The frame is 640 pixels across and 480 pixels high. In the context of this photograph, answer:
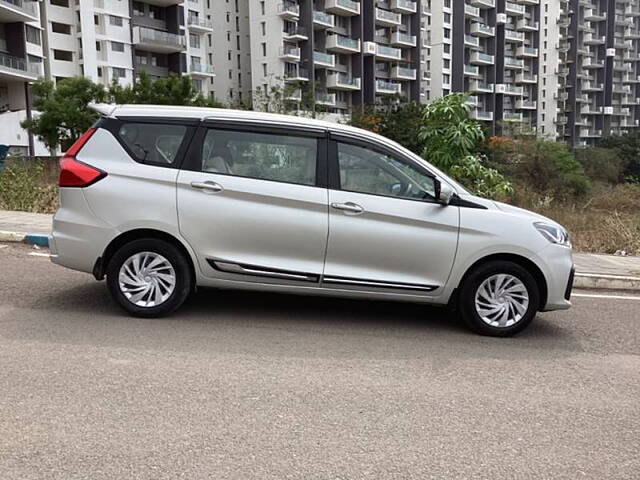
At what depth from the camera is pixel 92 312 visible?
239 inches

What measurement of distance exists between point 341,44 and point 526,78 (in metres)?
44.6

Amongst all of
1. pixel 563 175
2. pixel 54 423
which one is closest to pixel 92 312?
pixel 54 423

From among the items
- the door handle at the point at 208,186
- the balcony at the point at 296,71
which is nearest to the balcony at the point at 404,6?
the balcony at the point at 296,71

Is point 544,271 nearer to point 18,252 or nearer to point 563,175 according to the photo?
point 18,252

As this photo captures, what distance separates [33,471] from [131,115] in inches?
144

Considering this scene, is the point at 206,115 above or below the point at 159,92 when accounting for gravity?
below

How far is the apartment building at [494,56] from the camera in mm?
92625

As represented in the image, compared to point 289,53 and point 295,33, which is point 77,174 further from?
point 295,33

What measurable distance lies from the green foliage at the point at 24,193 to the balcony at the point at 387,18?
237 feet

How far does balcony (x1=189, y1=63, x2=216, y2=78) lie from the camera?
2724 inches

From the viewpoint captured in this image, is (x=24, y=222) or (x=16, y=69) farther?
(x=16, y=69)

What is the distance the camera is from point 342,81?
75688mm

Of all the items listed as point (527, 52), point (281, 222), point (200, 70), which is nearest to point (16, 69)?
point (200, 70)

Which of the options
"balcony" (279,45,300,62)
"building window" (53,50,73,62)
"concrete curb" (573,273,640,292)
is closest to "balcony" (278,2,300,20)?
"balcony" (279,45,300,62)
